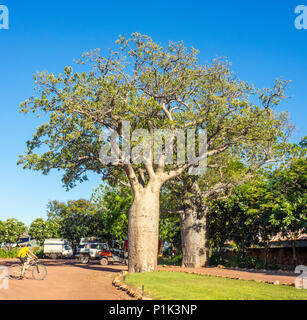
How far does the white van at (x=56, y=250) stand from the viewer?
41406 millimetres

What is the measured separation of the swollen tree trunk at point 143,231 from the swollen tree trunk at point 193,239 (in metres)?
5.67

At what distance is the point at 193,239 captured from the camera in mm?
22688

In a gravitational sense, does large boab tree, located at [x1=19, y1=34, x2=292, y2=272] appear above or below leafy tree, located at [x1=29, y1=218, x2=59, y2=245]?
above

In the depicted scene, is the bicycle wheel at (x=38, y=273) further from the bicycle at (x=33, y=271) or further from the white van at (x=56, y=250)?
the white van at (x=56, y=250)

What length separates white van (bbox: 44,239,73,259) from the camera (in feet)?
136

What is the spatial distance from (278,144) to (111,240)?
25954 mm

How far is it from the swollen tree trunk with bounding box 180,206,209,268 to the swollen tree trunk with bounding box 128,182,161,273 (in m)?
5.67

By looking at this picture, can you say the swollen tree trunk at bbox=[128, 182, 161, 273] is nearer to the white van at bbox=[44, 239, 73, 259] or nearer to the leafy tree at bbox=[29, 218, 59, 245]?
the white van at bbox=[44, 239, 73, 259]

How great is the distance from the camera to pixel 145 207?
17.6 meters

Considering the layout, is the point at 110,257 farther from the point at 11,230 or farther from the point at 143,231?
the point at 11,230

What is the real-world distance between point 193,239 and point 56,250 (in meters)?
23.6

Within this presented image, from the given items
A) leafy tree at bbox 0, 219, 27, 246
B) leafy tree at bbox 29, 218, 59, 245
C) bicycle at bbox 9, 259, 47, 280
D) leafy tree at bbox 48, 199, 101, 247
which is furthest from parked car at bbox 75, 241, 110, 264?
leafy tree at bbox 0, 219, 27, 246

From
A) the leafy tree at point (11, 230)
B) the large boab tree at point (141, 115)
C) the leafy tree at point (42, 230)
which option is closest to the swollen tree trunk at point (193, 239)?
the large boab tree at point (141, 115)
